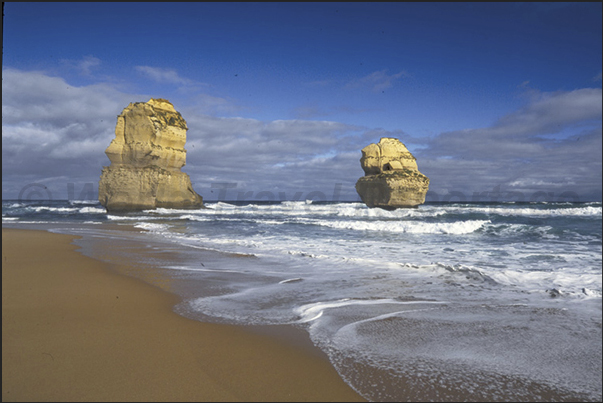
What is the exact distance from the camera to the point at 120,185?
33656 millimetres

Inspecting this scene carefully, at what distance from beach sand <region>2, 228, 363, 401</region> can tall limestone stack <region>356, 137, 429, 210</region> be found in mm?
39288

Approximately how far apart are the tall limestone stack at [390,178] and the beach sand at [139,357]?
Answer: 129 ft

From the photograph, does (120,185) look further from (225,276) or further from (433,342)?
(433,342)

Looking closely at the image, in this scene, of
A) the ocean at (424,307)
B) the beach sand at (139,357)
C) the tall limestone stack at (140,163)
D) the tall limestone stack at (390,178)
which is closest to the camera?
the beach sand at (139,357)

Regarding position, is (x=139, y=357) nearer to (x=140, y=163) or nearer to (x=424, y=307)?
(x=424, y=307)

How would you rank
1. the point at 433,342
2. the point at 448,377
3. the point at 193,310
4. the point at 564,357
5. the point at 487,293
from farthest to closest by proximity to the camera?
the point at 487,293, the point at 193,310, the point at 433,342, the point at 564,357, the point at 448,377

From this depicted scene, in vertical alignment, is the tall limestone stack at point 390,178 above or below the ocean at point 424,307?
above

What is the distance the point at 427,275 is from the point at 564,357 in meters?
3.56

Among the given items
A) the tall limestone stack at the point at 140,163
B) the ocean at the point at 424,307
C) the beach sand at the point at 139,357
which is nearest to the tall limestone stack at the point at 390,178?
the tall limestone stack at the point at 140,163

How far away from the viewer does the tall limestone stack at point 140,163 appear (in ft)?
111

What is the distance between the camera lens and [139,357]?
9.40 feet

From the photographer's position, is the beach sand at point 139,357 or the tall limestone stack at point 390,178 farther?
the tall limestone stack at point 390,178

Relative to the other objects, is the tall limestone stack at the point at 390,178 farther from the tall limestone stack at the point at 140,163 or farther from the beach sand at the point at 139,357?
the beach sand at the point at 139,357

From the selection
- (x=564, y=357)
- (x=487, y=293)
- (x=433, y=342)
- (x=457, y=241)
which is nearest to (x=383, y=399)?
(x=433, y=342)
